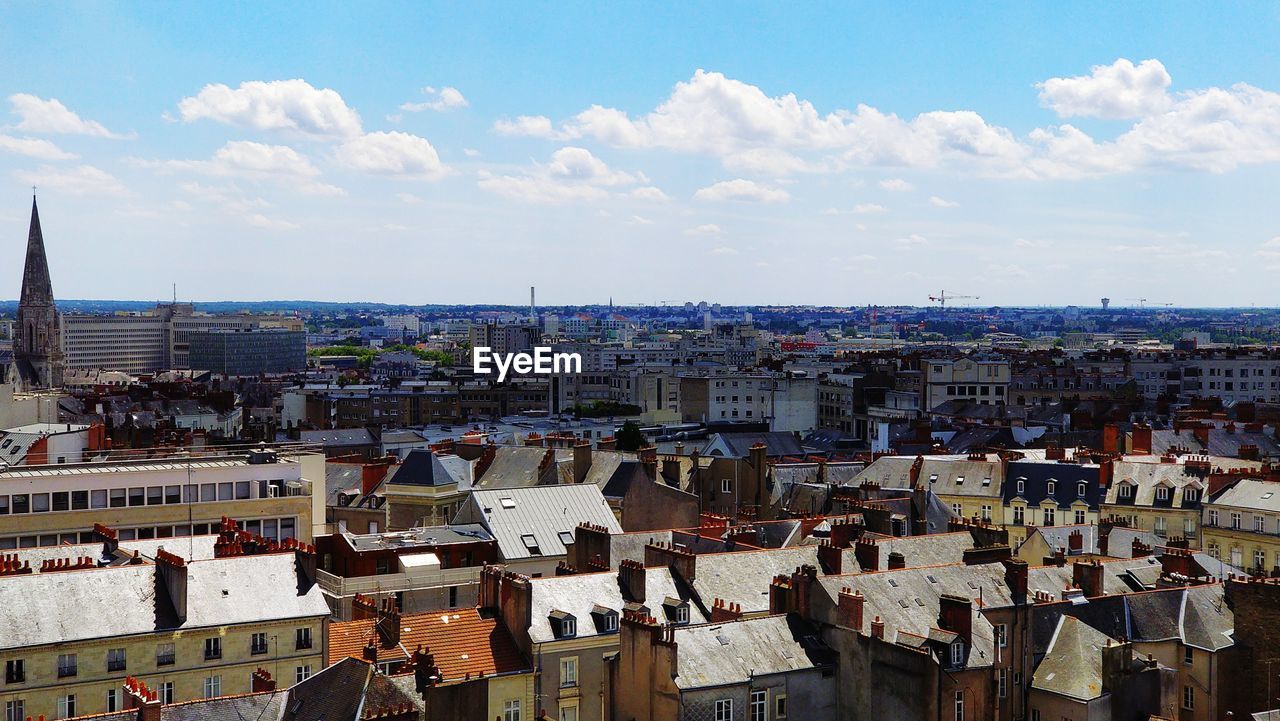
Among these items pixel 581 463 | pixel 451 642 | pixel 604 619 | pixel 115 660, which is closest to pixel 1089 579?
pixel 604 619

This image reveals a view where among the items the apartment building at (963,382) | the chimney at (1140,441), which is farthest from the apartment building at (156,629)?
the apartment building at (963,382)

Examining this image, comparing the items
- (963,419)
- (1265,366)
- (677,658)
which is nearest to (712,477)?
(677,658)

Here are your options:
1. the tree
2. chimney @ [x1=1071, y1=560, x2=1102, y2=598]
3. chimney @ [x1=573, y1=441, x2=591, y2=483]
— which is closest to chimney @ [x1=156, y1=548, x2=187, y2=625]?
chimney @ [x1=1071, y1=560, x2=1102, y2=598]

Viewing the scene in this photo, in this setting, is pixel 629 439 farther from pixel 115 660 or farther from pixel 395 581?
pixel 115 660

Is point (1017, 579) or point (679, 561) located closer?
point (1017, 579)

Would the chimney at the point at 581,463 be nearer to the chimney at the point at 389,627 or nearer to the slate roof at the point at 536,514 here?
the slate roof at the point at 536,514

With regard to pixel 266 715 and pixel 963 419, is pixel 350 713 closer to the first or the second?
pixel 266 715

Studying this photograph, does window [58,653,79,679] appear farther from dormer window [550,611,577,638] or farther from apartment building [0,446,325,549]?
apartment building [0,446,325,549]
